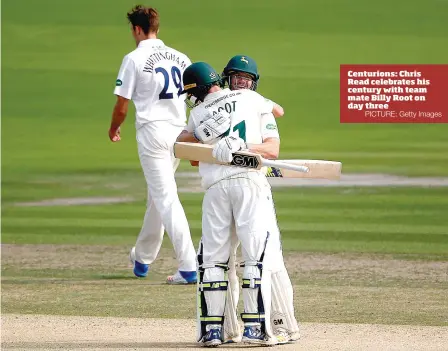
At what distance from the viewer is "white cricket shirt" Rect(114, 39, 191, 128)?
9219mm

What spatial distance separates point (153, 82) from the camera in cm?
924

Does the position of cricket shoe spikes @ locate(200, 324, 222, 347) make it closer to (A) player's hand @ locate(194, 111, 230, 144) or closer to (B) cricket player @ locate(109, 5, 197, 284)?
(A) player's hand @ locate(194, 111, 230, 144)

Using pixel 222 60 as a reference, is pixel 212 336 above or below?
below

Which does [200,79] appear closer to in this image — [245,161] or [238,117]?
[238,117]

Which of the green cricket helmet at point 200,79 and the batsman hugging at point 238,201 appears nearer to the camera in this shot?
the batsman hugging at point 238,201

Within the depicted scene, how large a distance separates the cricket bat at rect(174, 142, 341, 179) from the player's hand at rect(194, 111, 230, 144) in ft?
0.30

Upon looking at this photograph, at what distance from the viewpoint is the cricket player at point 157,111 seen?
9.19m

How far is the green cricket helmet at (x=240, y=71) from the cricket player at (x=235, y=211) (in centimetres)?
10

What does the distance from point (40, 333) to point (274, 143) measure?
Answer: 1.77m

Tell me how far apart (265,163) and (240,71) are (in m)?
0.56

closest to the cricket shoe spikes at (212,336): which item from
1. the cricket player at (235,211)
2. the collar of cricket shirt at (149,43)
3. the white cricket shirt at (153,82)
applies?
the cricket player at (235,211)

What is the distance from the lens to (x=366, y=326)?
24.7 feet

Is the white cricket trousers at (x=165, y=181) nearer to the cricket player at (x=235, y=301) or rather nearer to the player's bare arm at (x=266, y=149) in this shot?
the cricket player at (x=235, y=301)
